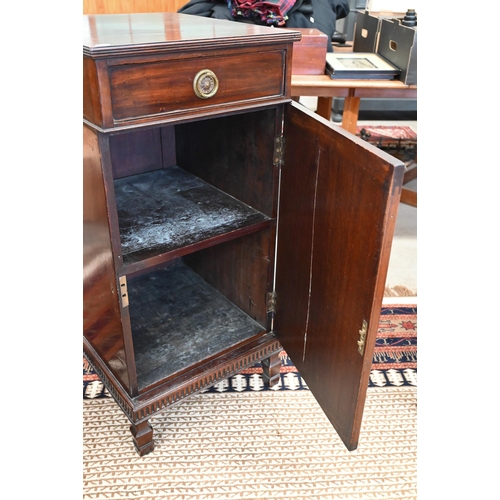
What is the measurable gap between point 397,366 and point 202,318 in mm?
572

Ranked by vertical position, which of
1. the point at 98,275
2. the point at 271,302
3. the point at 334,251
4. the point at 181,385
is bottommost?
the point at 181,385

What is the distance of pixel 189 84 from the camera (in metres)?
0.85

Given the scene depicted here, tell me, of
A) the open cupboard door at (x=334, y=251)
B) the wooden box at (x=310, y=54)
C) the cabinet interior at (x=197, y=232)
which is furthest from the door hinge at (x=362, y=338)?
the wooden box at (x=310, y=54)

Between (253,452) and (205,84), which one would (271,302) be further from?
(205,84)

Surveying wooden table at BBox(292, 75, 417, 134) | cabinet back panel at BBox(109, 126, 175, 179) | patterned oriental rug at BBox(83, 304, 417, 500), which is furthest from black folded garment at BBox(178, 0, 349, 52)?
patterned oriental rug at BBox(83, 304, 417, 500)

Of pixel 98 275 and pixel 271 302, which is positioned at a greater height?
pixel 98 275

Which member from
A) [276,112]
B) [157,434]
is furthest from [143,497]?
[276,112]

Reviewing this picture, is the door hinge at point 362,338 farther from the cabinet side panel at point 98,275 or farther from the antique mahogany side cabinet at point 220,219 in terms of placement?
the cabinet side panel at point 98,275

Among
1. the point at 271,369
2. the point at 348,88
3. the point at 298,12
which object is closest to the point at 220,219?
the point at 271,369

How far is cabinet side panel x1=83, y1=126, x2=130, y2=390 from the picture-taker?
34.1 inches

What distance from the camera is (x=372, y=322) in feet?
2.57

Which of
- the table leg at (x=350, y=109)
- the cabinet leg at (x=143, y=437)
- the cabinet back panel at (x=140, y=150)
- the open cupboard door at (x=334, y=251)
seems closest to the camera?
the open cupboard door at (x=334, y=251)

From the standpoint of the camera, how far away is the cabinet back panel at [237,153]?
3.49ft

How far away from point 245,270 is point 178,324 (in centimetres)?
23
